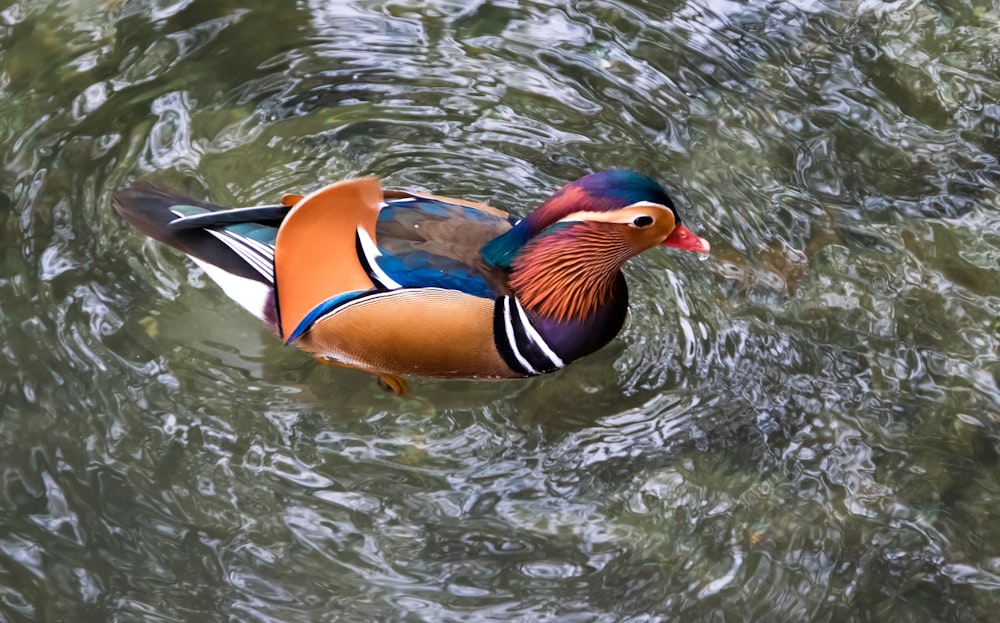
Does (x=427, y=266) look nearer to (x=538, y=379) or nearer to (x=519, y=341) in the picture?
(x=519, y=341)

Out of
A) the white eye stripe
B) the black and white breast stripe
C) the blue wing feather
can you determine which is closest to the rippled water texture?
the black and white breast stripe

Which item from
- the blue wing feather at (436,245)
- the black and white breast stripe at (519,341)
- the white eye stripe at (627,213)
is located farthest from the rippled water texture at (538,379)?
the white eye stripe at (627,213)

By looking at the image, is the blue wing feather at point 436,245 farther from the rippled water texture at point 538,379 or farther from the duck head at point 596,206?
the rippled water texture at point 538,379

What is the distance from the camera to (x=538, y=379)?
4.01 m

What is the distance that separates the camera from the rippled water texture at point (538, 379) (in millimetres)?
3428

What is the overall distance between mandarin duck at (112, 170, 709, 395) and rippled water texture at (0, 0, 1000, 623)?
0.90 feet

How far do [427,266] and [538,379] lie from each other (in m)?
0.73

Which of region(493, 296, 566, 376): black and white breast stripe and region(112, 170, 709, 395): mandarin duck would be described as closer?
region(112, 170, 709, 395): mandarin duck

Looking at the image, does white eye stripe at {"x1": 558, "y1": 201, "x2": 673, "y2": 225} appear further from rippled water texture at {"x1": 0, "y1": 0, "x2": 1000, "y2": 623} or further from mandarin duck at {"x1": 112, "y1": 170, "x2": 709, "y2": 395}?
rippled water texture at {"x1": 0, "y1": 0, "x2": 1000, "y2": 623}

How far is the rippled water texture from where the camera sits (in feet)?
11.2

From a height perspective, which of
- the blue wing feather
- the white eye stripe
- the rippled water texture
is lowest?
the rippled water texture

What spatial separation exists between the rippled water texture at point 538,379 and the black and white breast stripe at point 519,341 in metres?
0.20

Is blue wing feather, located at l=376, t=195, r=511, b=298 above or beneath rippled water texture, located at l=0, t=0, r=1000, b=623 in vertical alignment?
above

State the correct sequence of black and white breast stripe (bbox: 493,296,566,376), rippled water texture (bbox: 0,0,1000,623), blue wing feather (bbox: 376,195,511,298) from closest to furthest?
rippled water texture (bbox: 0,0,1000,623), blue wing feather (bbox: 376,195,511,298), black and white breast stripe (bbox: 493,296,566,376)
